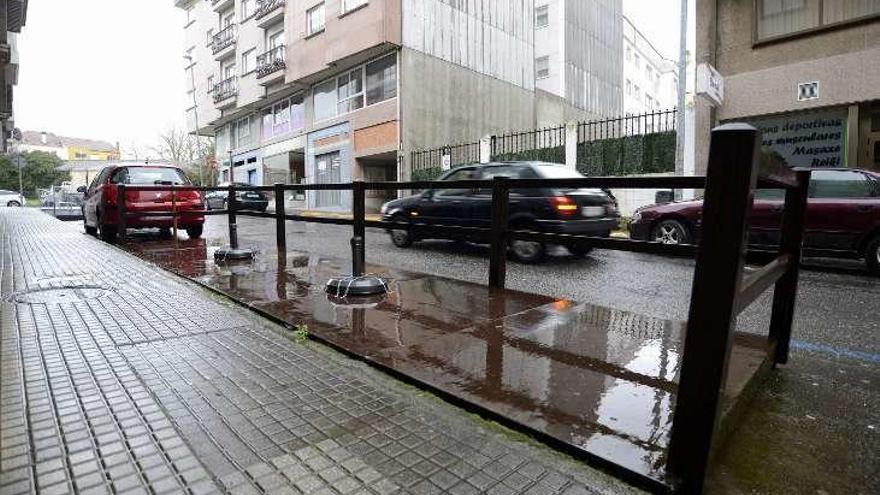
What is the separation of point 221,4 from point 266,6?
26.4ft

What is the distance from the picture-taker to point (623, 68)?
42.9 m

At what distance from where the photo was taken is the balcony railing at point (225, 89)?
3316cm

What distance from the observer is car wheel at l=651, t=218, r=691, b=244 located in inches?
348

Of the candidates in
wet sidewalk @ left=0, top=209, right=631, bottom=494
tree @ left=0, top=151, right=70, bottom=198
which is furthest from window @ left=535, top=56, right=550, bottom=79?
tree @ left=0, top=151, right=70, bottom=198

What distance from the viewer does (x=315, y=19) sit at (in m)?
25.3

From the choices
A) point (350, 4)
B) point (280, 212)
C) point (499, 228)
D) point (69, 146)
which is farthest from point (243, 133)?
point (69, 146)

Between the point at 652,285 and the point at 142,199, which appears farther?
the point at 142,199

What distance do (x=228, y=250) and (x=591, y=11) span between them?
1446 inches

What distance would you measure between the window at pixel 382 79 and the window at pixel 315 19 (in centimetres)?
385

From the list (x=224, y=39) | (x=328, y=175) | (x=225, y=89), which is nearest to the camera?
(x=328, y=175)

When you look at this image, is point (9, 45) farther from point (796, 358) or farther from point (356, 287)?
point (796, 358)

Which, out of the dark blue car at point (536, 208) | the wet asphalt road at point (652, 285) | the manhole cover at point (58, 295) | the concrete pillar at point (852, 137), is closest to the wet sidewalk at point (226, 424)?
the manhole cover at point (58, 295)

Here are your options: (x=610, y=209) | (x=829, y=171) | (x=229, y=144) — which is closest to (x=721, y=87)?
(x=829, y=171)

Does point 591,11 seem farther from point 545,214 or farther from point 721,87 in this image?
point 545,214
